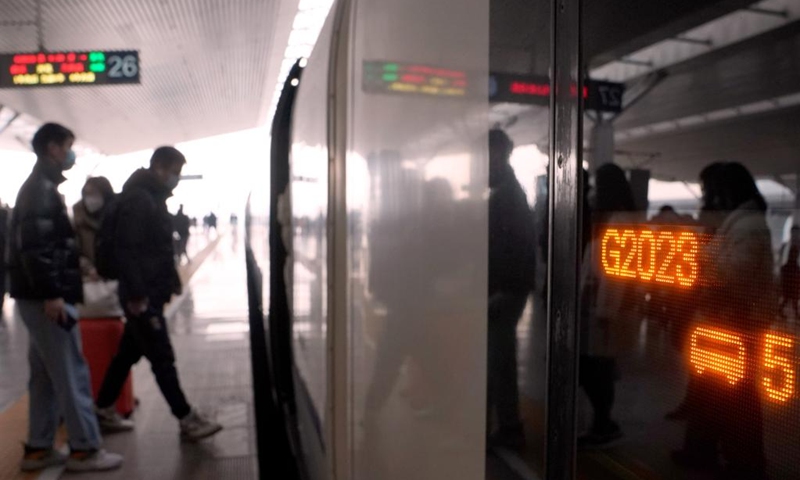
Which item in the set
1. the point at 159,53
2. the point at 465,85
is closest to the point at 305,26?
the point at 159,53

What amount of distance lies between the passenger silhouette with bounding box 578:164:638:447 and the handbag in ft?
15.4

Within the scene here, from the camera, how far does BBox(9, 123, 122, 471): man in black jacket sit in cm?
385

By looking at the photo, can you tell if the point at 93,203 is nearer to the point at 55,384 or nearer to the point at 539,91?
the point at 55,384

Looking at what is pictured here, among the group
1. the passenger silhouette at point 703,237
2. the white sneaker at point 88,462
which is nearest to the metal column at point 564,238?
the passenger silhouette at point 703,237

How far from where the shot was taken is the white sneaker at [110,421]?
16.2 feet

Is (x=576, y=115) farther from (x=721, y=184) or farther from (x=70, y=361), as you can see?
(x=70, y=361)

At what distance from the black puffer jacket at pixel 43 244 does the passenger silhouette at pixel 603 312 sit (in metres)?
3.49

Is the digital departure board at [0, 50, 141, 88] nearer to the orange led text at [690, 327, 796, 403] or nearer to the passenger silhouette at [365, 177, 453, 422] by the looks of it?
the passenger silhouette at [365, 177, 453, 422]

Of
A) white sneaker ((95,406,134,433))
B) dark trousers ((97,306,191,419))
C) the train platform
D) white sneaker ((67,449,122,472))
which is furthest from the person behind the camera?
white sneaker ((95,406,134,433))

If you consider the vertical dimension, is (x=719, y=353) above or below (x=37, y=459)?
above

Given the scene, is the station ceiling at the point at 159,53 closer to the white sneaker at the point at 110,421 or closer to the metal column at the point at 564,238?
the white sneaker at the point at 110,421

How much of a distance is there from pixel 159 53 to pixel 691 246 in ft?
49.3

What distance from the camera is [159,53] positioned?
569 inches

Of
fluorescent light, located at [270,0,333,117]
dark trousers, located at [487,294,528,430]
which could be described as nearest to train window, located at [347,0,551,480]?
dark trousers, located at [487,294,528,430]
